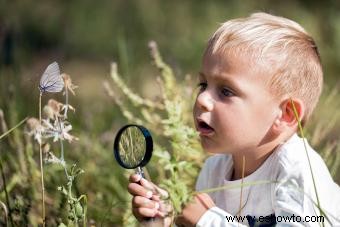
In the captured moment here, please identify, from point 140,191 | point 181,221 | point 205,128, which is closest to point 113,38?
point 205,128

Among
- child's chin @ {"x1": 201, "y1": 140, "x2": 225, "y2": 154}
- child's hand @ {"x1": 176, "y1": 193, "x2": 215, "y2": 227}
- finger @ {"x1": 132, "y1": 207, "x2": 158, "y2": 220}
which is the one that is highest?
child's chin @ {"x1": 201, "y1": 140, "x2": 225, "y2": 154}

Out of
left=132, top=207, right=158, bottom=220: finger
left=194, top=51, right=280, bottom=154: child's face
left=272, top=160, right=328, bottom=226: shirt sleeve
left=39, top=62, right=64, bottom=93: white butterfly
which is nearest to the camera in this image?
left=39, top=62, right=64, bottom=93: white butterfly

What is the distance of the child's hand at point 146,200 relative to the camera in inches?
90.3

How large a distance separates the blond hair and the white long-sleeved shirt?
15 centimetres

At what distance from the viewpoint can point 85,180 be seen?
3342mm

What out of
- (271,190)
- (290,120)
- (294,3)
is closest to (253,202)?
(271,190)

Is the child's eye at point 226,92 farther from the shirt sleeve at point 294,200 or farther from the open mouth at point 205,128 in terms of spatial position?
the shirt sleeve at point 294,200

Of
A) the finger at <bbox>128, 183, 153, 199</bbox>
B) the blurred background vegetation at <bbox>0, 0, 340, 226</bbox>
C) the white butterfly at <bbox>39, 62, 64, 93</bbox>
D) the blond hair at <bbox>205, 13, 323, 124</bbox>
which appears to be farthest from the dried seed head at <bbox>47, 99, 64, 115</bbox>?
the blurred background vegetation at <bbox>0, 0, 340, 226</bbox>

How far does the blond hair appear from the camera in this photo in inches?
101

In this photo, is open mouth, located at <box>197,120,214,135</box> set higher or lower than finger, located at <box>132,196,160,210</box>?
higher

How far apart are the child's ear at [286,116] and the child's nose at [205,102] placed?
187mm

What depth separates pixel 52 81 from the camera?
2178 millimetres

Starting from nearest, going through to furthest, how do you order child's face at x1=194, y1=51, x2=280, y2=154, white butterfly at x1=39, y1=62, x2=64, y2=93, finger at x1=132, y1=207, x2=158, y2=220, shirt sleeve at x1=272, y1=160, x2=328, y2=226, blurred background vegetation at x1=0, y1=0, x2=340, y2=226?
white butterfly at x1=39, y1=62, x2=64, y2=93 < finger at x1=132, y1=207, x2=158, y2=220 < shirt sleeve at x1=272, y1=160, x2=328, y2=226 < child's face at x1=194, y1=51, x2=280, y2=154 < blurred background vegetation at x1=0, y1=0, x2=340, y2=226

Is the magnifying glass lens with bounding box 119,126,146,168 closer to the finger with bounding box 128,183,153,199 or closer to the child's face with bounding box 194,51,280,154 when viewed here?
the finger with bounding box 128,183,153,199
